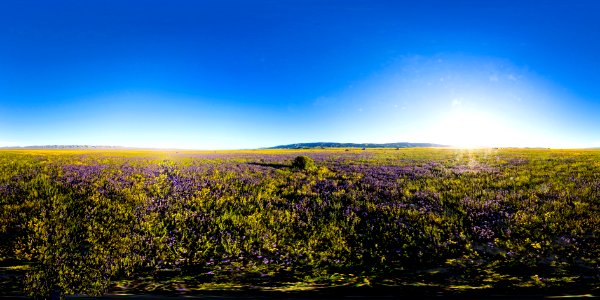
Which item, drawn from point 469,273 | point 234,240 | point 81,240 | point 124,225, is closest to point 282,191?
point 234,240

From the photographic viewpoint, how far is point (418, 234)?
814 cm

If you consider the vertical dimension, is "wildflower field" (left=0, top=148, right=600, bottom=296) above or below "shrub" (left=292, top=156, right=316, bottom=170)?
below

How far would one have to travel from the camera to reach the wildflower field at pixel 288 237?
5.35m

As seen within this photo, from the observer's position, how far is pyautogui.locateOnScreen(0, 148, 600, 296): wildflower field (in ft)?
17.5

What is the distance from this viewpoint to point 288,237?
827cm

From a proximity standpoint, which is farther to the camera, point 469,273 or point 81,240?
point 81,240

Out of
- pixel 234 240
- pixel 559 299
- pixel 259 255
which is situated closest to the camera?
pixel 559 299

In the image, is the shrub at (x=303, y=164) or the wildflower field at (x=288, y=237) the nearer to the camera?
the wildflower field at (x=288, y=237)

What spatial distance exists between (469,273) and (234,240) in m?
5.90

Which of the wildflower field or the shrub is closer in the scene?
the wildflower field

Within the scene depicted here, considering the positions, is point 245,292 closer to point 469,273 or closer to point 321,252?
point 321,252

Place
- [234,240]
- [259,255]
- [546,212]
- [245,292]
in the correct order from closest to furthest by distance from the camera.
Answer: [245,292]
[259,255]
[234,240]
[546,212]

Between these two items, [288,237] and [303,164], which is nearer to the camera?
[288,237]

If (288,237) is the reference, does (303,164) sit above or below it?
above
